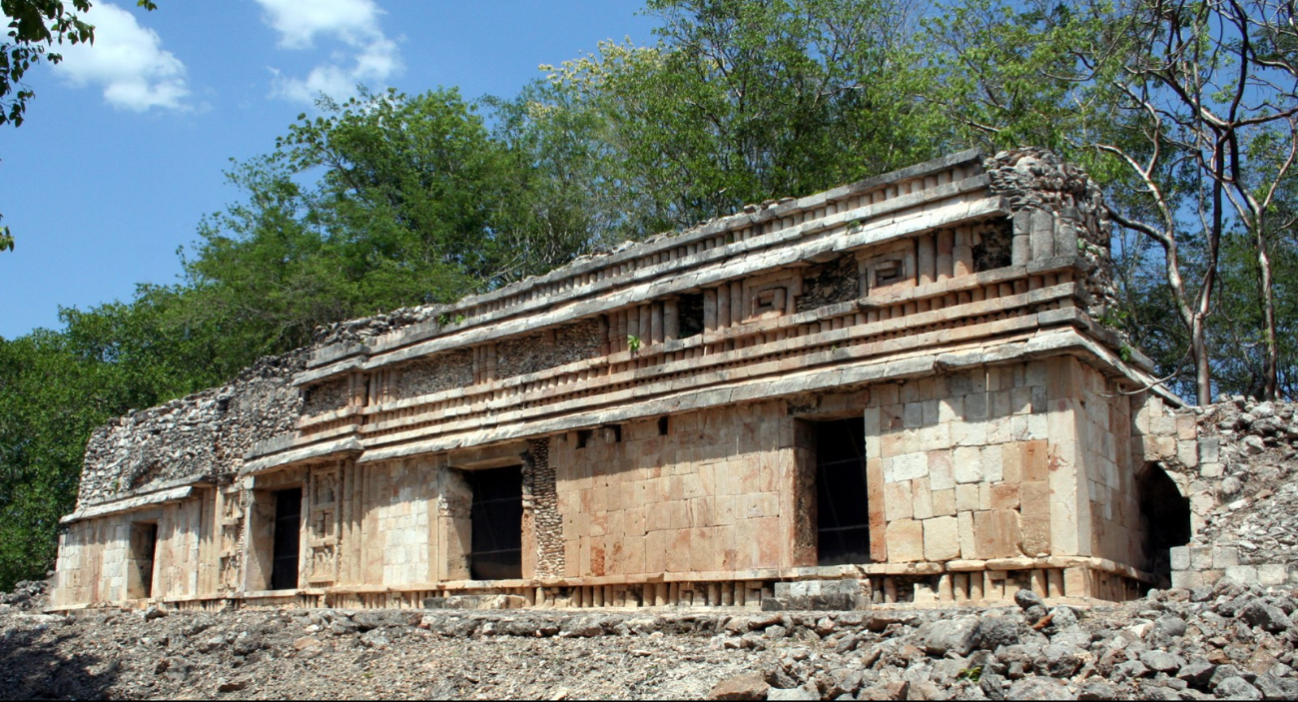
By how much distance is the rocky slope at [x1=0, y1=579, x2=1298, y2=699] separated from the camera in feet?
20.1

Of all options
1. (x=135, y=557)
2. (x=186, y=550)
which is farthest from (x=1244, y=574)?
(x=135, y=557)

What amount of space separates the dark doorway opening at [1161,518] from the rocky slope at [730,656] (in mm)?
1844

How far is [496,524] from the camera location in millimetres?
12414

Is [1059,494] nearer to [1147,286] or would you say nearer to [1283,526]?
[1283,526]

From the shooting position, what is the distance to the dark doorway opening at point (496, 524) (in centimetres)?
1221

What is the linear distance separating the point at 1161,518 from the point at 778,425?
3.24 meters

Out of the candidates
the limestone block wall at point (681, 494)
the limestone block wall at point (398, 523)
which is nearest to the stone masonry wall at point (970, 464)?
the limestone block wall at point (681, 494)

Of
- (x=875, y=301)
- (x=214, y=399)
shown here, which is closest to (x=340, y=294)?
(x=214, y=399)

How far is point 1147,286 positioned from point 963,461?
11066 millimetres

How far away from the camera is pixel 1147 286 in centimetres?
1830

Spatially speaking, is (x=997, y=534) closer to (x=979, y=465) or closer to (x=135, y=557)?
(x=979, y=465)

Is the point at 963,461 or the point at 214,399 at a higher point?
the point at 214,399

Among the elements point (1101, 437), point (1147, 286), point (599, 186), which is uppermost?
point (599, 186)

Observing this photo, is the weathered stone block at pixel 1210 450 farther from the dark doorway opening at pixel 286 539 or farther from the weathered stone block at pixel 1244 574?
the dark doorway opening at pixel 286 539
